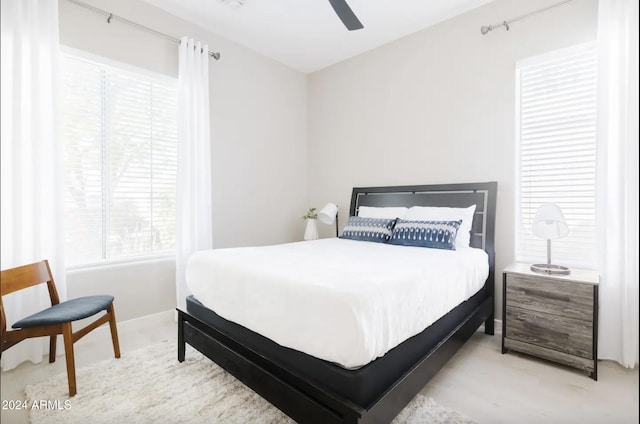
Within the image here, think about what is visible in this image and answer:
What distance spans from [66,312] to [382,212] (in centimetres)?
272

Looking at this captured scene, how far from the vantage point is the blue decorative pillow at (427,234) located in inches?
104

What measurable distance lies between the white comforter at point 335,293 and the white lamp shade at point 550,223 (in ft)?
1.58

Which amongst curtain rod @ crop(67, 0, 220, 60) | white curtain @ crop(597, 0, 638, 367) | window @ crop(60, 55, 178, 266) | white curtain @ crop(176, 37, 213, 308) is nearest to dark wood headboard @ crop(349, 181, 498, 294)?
white curtain @ crop(597, 0, 638, 367)

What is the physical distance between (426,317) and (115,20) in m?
3.34

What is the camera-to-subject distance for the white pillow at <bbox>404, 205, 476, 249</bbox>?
9.12ft

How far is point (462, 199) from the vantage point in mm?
3031

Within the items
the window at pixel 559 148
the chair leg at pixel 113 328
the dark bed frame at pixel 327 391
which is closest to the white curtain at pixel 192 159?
the chair leg at pixel 113 328

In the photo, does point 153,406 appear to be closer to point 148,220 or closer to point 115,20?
point 148,220

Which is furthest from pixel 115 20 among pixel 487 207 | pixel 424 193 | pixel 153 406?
pixel 487 207

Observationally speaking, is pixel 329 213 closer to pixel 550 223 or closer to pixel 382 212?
pixel 382 212

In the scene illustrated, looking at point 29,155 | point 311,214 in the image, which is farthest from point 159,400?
point 311,214

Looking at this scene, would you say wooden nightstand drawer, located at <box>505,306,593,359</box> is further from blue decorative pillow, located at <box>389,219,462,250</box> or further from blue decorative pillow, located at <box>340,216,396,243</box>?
blue decorative pillow, located at <box>340,216,396,243</box>

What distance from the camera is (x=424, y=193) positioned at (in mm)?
3295

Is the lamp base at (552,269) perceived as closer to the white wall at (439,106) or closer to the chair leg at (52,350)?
the white wall at (439,106)
